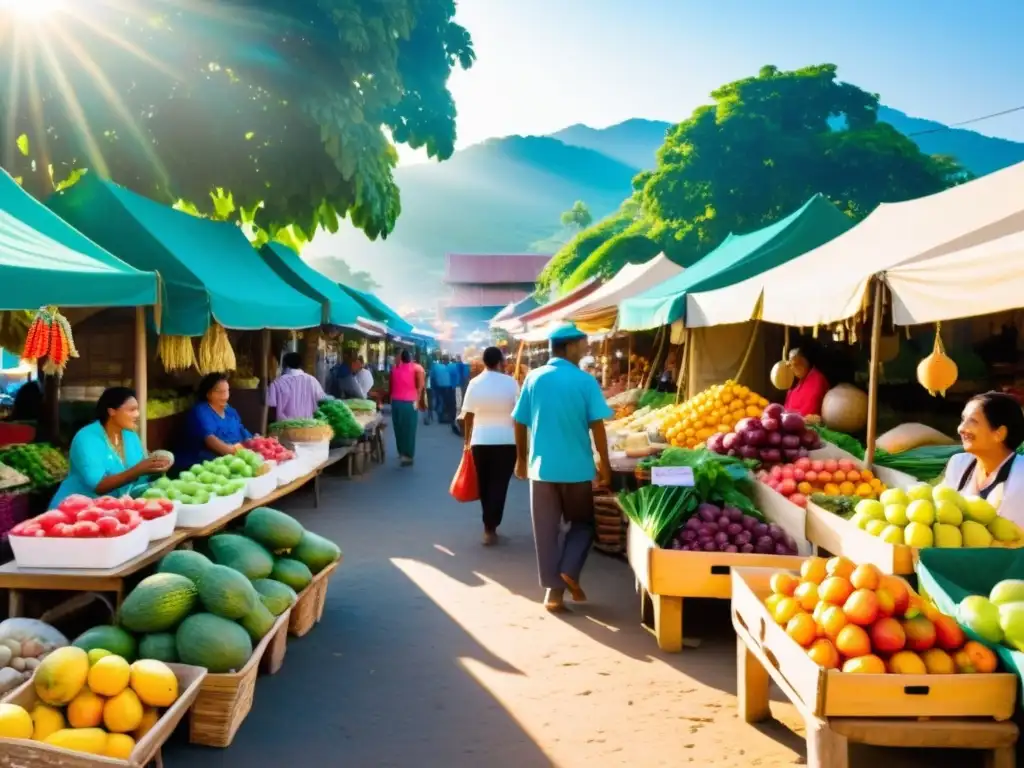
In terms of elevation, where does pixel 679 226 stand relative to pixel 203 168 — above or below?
above

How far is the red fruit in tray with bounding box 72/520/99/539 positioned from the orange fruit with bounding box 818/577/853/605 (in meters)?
3.47

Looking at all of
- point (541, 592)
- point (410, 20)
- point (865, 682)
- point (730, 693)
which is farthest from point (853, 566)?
point (410, 20)

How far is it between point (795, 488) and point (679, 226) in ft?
89.5

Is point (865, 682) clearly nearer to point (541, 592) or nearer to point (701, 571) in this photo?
point (701, 571)

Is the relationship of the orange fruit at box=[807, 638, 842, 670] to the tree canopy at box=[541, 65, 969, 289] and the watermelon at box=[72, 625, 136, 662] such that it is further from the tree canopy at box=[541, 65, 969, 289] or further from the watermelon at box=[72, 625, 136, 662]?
the tree canopy at box=[541, 65, 969, 289]

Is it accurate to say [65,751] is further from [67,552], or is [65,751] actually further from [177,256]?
[177,256]

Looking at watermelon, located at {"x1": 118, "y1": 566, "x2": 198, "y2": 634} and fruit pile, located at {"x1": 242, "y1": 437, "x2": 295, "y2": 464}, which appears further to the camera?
fruit pile, located at {"x1": 242, "y1": 437, "x2": 295, "y2": 464}

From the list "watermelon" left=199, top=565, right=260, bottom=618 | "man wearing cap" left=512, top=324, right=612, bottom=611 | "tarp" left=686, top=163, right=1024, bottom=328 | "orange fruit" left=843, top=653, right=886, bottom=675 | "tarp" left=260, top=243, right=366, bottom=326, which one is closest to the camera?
"orange fruit" left=843, top=653, right=886, bottom=675

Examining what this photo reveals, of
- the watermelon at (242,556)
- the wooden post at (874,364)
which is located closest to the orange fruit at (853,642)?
the wooden post at (874,364)

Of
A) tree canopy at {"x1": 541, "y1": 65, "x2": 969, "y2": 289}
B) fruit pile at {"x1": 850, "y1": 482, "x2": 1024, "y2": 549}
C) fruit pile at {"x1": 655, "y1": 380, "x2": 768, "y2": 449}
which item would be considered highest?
tree canopy at {"x1": 541, "y1": 65, "x2": 969, "y2": 289}

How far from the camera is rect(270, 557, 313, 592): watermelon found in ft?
16.5

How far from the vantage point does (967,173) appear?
113 ft

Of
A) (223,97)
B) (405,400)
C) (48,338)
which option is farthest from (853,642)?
(405,400)

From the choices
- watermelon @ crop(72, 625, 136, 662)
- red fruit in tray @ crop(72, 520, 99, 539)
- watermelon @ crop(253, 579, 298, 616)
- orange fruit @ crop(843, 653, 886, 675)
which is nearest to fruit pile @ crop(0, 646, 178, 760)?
watermelon @ crop(72, 625, 136, 662)
